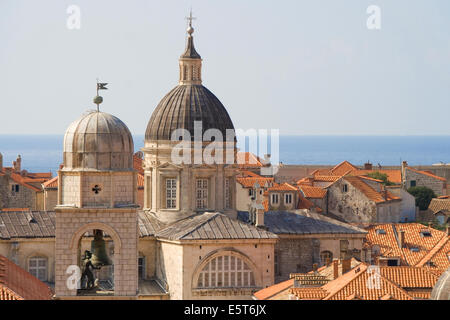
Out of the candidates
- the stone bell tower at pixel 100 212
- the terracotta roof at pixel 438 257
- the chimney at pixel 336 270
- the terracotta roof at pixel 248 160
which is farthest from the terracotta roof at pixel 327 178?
the stone bell tower at pixel 100 212

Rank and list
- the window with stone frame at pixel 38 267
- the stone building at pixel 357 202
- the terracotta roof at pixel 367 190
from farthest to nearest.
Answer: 1. the terracotta roof at pixel 367 190
2. the stone building at pixel 357 202
3. the window with stone frame at pixel 38 267

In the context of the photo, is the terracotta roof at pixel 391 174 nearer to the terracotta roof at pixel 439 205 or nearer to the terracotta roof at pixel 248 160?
Result: the terracotta roof at pixel 248 160

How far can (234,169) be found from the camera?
60.2 metres

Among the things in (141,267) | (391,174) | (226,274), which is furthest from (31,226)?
(391,174)

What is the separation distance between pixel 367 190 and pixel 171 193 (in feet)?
118

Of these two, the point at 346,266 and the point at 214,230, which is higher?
the point at 214,230

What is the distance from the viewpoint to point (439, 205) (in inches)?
3959

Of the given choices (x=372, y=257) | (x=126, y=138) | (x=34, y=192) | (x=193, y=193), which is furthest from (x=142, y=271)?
(x=34, y=192)

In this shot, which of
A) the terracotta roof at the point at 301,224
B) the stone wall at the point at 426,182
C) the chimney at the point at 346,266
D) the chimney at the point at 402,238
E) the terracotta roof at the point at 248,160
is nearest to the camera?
the chimney at the point at 346,266

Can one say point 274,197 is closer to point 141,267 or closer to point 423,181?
point 423,181

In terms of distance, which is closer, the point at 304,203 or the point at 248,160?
the point at 304,203

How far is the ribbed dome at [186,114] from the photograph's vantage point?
59.5m

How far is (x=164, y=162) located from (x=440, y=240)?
14.3 meters
